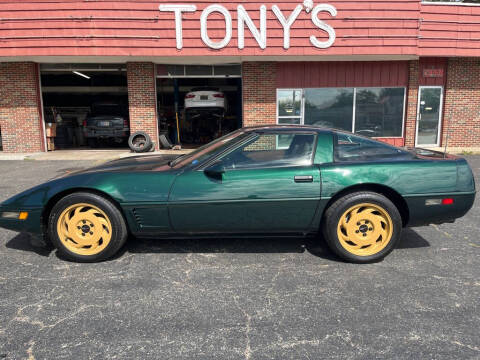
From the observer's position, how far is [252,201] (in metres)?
3.31

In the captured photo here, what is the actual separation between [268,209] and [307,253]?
718 mm

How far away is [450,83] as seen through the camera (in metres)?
12.5

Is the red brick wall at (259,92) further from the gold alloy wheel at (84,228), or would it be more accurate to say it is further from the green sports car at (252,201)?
the gold alloy wheel at (84,228)

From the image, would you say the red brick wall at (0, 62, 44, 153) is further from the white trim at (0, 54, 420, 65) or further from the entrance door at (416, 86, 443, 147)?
the entrance door at (416, 86, 443, 147)

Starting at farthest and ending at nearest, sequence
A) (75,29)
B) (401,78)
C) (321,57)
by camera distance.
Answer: (401,78) < (321,57) < (75,29)

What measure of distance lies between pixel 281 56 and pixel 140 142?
17.9 ft

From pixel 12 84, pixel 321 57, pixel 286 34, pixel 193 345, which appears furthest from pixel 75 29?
pixel 193 345

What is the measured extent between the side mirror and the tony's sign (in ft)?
27.3

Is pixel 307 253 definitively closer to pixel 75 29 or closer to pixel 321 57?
pixel 321 57

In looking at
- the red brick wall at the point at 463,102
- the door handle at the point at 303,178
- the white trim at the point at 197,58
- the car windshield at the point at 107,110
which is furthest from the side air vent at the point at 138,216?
the car windshield at the point at 107,110

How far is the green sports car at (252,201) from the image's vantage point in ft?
10.9

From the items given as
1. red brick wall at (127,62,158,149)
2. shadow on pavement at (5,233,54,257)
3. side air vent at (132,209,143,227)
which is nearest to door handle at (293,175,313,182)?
side air vent at (132,209,143,227)

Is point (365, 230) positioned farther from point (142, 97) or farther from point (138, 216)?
point (142, 97)

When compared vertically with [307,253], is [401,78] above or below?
above
